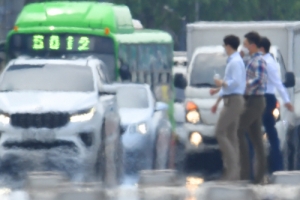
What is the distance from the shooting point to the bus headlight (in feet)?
51.2

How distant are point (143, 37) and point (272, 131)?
9.57m

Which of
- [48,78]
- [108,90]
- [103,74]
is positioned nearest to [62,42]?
[103,74]

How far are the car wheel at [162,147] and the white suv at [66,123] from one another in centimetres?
119

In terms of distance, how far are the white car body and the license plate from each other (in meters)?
1.47

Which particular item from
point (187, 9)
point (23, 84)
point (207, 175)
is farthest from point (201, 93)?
point (187, 9)

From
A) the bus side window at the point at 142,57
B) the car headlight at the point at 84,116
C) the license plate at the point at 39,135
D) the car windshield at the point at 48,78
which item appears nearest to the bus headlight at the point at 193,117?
the car windshield at the point at 48,78

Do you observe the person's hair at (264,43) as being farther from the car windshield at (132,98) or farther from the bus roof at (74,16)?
the bus roof at (74,16)

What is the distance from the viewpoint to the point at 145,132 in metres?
15.5

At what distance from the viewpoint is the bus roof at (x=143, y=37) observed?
20.9m

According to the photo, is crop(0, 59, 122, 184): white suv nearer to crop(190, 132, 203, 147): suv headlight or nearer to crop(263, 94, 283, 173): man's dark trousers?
crop(190, 132, 203, 147): suv headlight

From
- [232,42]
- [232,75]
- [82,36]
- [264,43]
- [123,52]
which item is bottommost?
[123,52]

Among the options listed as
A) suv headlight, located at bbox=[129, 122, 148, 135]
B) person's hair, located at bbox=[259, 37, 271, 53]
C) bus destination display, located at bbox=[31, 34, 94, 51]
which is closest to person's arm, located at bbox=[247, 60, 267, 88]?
person's hair, located at bbox=[259, 37, 271, 53]

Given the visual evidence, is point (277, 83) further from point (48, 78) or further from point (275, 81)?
point (48, 78)

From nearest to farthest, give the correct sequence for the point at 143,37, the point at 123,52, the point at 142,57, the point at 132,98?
the point at 132,98 < the point at 123,52 < the point at 142,57 < the point at 143,37
